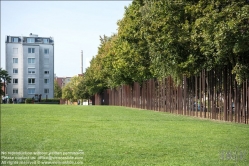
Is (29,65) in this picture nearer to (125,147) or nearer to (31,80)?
(31,80)

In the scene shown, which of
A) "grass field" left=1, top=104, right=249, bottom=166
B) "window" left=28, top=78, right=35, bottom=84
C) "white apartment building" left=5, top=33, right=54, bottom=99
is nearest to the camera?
"grass field" left=1, top=104, right=249, bottom=166

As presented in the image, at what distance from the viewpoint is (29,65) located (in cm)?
9600

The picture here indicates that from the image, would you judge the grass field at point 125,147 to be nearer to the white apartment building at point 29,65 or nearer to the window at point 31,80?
the white apartment building at point 29,65

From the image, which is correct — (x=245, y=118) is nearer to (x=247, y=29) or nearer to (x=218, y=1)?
(x=247, y=29)

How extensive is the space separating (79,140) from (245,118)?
10.1m

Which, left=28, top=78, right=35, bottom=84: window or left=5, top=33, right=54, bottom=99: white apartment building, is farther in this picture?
left=28, top=78, right=35, bottom=84: window

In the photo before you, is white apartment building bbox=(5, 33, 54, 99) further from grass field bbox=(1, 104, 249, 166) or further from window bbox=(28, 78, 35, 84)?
grass field bbox=(1, 104, 249, 166)

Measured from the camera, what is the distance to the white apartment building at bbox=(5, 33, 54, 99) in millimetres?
95375

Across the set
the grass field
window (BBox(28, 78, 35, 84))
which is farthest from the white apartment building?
the grass field

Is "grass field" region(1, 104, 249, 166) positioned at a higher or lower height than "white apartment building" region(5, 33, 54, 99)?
lower

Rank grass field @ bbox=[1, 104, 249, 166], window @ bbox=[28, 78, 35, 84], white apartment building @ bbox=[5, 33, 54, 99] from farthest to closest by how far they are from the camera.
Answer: window @ bbox=[28, 78, 35, 84]
white apartment building @ bbox=[5, 33, 54, 99]
grass field @ bbox=[1, 104, 249, 166]

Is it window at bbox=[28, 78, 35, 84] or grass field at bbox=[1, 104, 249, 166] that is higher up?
window at bbox=[28, 78, 35, 84]

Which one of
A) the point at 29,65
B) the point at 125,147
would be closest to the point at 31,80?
the point at 29,65

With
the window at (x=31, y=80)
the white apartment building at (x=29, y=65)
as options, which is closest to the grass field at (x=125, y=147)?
the white apartment building at (x=29, y=65)
